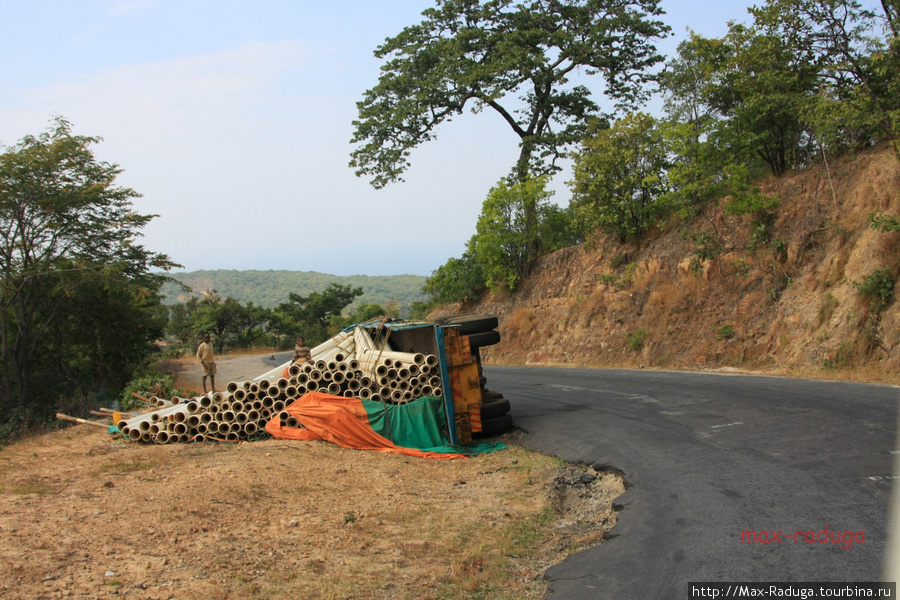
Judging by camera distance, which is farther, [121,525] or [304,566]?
[121,525]

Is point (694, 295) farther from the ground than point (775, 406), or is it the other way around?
point (694, 295)

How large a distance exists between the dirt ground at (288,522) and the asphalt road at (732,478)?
21.0 inches

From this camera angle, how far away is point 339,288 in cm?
6738

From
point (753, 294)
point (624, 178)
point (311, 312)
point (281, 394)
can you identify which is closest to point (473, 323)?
point (281, 394)

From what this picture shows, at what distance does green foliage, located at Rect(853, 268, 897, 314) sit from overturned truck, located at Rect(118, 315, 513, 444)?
991 cm

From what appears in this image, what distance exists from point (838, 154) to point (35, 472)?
70.6 feet

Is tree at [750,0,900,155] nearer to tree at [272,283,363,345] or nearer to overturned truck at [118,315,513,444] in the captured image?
overturned truck at [118,315,513,444]

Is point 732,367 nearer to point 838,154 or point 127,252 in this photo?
point 838,154

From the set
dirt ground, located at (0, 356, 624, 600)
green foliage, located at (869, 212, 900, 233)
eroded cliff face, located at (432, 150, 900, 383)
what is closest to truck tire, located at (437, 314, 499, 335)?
dirt ground, located at (0, 356, 624, 600)

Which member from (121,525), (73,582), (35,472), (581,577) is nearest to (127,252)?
(35,472)

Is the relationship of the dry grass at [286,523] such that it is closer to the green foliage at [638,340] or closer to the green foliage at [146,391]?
the green foliage at [146,391]

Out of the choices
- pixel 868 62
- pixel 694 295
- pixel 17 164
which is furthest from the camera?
pixel 694 295

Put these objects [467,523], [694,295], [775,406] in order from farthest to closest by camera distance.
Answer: [694,295], [775,406], [467,523]

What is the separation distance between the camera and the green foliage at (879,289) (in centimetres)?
1537
